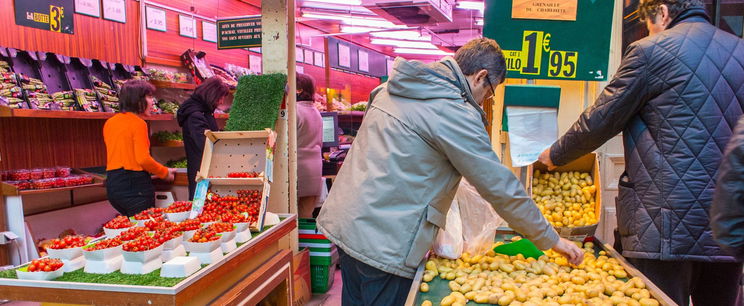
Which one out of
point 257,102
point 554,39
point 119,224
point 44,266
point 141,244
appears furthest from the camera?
point 257,102

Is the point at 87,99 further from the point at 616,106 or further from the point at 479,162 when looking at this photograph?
the point at 616,106

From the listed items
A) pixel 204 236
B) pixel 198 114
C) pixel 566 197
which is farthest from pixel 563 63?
pixel 198 114

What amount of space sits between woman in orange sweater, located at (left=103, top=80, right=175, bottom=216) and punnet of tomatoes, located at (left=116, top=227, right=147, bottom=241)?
1680 mm

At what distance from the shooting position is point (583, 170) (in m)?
2.81

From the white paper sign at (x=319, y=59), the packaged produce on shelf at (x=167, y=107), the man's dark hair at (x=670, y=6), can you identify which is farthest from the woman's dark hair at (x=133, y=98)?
the white paper sign at (x=319, y=59)

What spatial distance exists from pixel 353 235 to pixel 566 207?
1.39 metres

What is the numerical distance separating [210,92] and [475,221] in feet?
9.22

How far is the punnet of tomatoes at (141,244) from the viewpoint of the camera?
7.04 ft

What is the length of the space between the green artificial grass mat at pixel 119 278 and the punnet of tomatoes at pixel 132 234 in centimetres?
21

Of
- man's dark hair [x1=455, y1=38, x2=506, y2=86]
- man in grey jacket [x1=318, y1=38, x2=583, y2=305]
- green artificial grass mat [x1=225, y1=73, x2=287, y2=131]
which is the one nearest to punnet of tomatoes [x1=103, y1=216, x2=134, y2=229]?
green artificial grass mat [x1=225, y1=73, x2=287, y2=131]

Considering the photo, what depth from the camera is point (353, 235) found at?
184 centimetres

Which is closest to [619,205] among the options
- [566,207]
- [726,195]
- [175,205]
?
[566,207]

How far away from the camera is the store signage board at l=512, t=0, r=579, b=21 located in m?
2.87

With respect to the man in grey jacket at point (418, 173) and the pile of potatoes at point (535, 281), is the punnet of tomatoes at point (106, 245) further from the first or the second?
the pile of potatoes at point (535, 281)
